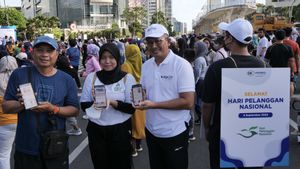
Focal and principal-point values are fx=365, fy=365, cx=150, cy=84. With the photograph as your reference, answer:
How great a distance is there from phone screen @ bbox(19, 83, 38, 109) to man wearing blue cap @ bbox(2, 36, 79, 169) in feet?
0.34

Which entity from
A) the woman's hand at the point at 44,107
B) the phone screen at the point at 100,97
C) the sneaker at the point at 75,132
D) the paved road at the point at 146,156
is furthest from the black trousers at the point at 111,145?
the sneaker at the point at 75,132

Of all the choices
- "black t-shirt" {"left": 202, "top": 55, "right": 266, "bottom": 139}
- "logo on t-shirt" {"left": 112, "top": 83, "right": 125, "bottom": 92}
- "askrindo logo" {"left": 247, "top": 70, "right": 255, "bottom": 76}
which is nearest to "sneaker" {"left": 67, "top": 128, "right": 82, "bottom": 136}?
"logo on t-shirt" {"left": 112, "top": 83, "right": 125, "bottom": 92}

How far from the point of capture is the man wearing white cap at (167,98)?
3.27m

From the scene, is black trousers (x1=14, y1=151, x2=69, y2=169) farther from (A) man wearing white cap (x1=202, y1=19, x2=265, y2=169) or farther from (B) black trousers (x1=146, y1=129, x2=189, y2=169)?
(A) man wearing white cap (x1=202, y1=19, x2=265, y2=169)

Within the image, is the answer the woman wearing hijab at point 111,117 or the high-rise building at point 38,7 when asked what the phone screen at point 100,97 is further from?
the high-rise building at point 38,7

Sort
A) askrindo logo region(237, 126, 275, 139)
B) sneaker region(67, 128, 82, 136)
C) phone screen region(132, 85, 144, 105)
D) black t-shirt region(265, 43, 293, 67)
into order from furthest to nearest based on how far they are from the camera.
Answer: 1. black t-shirt region(265, 43, 293, 67)
2. sneaker region(67, 128, 82, 136)
3. phone screen region(132, 85, 144, 105)
4. askrindo logo region(237, 126, 275, 139)

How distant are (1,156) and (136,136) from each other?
1.83 m

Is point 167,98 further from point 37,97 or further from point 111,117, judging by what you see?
point 37,97

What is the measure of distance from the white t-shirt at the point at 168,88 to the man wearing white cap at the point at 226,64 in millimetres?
268

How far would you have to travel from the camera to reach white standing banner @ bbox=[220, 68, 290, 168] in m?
2.88

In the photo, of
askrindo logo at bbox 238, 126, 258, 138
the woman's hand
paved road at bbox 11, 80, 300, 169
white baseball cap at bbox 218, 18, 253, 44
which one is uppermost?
white baseball cap at bbox 218, 18, 253, 44

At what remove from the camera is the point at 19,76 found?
9.84ft

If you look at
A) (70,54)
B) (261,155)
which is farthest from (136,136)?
(70,54)

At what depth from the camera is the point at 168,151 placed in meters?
3.35
